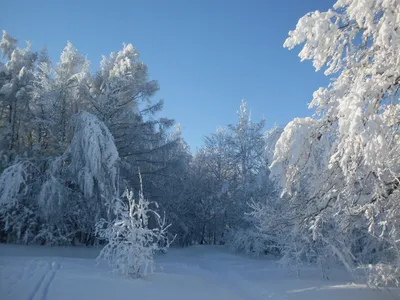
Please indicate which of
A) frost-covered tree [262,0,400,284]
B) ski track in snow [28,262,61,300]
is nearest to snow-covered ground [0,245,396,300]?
ski track in snow [28,262,61,300]

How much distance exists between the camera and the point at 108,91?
16422mm

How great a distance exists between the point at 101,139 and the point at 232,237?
1289 centimetres

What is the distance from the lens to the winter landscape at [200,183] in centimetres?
481

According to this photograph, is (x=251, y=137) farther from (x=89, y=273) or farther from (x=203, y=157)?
(x=89, y=273)

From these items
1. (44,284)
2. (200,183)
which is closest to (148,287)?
(44,284)

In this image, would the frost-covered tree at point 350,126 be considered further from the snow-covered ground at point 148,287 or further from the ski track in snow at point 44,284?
the ski track in snow at point 44,284

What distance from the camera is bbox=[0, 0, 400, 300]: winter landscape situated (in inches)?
189

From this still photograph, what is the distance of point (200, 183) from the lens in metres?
25.0

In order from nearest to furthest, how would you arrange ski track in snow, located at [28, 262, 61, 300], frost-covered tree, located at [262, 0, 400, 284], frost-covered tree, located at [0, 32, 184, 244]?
1. frost-covered tree, located at [262, 0, 400, 284]
2. ski track in snow, located at [28, 262, 61, 300]
3. frost-covered tree, located at [0, 32, 184, 244]

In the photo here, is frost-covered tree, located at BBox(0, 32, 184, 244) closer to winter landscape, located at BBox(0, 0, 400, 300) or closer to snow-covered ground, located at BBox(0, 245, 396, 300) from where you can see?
winter landscape, located at BBox(0, 0, 400, 300)

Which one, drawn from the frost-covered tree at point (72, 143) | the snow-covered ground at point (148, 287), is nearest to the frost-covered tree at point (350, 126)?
the snow-covered ground at point (148, 287)

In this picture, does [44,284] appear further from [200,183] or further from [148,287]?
[200,183]

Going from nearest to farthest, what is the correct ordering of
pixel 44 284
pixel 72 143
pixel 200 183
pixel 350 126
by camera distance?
pixel 350 126 < pixel 44 284 < pixel 72 143 < pixel 200 183

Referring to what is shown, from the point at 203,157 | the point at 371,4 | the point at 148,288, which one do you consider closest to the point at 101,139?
the point at 148,288
